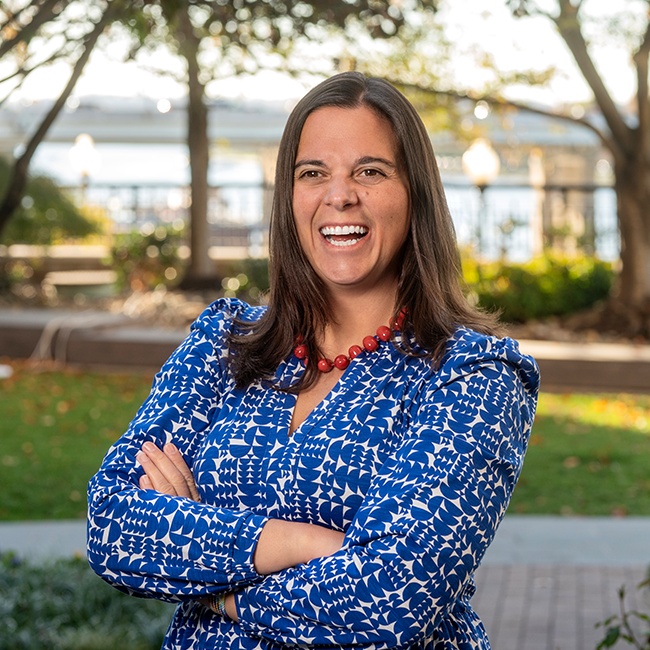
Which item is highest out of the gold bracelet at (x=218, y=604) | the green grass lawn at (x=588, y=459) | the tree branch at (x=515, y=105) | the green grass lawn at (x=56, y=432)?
the tree branch at (x=515, y=105)

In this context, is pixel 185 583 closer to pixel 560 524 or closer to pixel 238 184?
pixel 560 524

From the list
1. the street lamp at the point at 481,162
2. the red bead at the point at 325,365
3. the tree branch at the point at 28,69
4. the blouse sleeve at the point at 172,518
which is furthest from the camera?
the street lamp at the point at 481,162

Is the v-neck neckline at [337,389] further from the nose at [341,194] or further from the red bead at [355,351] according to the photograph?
the nose at [341,194]

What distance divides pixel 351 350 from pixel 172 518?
1.87ft

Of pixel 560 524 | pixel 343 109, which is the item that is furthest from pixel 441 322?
pixel 560 524

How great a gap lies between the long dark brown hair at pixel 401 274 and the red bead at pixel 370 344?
62 mm

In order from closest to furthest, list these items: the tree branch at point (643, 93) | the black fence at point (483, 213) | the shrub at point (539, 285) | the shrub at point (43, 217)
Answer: the tree branch at point (643, 93) → the shrub at point (539, 285) → the shrub at point (43, 217) → the black fence at point (483, 213)

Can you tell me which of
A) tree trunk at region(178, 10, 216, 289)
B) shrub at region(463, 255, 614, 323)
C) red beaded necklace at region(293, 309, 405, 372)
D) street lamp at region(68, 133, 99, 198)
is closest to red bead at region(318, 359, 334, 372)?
red beaded necklace at region(293, 309, 405, 372)

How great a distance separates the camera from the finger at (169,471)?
6.75 ft

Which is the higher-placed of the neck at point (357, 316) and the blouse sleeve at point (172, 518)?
the neck at point (357, 316)

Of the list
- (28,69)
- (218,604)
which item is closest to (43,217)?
(28,69)

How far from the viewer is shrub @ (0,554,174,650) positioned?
3441 mm

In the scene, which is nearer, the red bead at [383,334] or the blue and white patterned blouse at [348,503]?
the blue and white patterned blouse at [348,503]

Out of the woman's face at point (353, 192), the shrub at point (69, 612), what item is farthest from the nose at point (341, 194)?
the shrub at point (69, 612)
